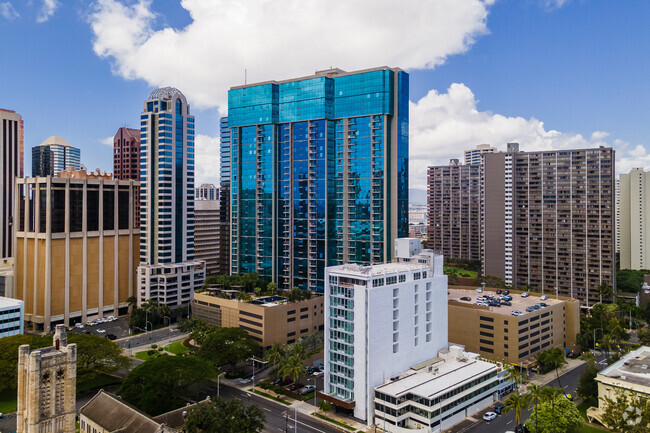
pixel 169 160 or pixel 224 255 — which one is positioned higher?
pixel 169 160

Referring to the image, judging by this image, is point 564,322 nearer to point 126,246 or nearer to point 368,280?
point 368,280

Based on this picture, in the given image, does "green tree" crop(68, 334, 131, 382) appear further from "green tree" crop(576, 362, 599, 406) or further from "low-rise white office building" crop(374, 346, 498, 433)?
"green tree" crop(576, 362, 599, 406)

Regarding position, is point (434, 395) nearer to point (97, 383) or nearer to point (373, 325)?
point (373, 325)

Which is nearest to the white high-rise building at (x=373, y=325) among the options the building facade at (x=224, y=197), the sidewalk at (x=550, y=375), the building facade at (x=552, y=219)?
the sidewalk at (x=550, y=375)

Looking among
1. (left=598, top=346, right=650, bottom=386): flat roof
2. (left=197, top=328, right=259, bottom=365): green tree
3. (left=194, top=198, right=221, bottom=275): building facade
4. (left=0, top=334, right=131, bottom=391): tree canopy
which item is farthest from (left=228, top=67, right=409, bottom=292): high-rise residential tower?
(left=0, top=334, right=131, bottom=391): tree canopy

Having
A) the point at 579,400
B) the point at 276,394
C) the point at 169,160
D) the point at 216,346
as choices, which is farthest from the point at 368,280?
the point at 169,160

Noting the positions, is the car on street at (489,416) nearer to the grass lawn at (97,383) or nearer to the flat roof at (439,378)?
the flat roof at (439,378)
